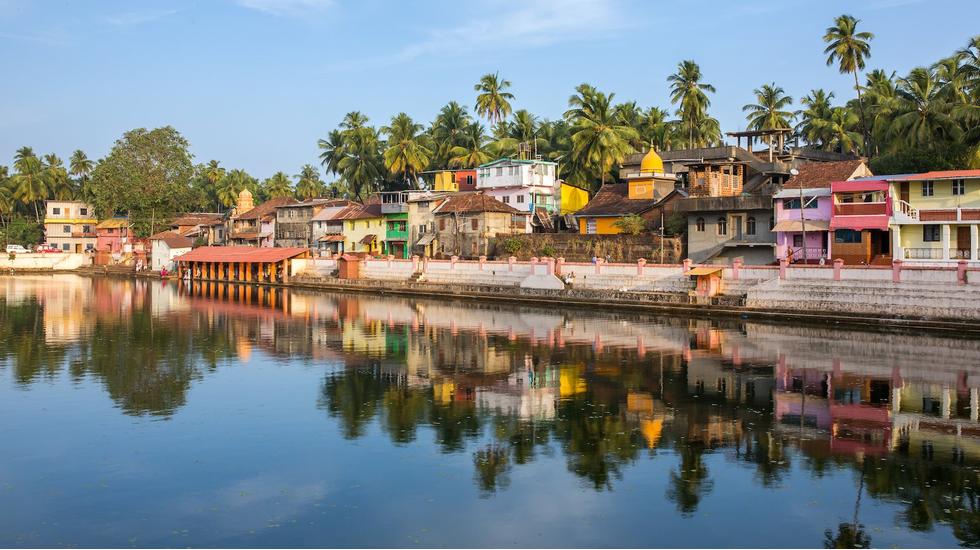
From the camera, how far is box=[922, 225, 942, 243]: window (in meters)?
39.9

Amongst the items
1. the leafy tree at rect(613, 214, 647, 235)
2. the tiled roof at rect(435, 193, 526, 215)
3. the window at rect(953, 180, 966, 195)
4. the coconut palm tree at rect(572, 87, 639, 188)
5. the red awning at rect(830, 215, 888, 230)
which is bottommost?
the red awning at rect(830, 215, 888, 230)

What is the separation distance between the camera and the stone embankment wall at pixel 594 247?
166 ft

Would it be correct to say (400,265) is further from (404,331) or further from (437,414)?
(437,414)

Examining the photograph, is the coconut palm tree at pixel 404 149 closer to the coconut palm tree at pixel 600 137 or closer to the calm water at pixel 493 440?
the coconut palm tree at pixel 600 137

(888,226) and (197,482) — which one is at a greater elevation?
(888,226)

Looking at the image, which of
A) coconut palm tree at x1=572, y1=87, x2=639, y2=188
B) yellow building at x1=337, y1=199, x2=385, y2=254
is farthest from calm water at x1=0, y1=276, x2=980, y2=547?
yellow building at x1=337, y1=199, x2=385, y2=254

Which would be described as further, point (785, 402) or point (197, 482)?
point (785, 402)

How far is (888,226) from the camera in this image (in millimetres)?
40469

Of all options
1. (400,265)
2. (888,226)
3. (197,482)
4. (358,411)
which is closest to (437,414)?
(358,411)

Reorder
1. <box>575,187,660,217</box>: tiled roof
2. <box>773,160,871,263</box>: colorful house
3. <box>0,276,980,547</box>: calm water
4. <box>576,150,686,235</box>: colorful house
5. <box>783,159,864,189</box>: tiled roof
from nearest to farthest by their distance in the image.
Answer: <box>0,276,980,547</box>: calm water, <box>773,160,871,263</box>: colorful house, <box>783,159,864,189</box>: tiled roof, <box>576,150,686,235</box>: colorful house, <box>575,187,660,217</box>: tiled roof

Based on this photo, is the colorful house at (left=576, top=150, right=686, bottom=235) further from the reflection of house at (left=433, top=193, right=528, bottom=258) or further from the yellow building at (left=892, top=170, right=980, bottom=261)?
the yellow building at (left=892, top=170, right=980, bottom=261)

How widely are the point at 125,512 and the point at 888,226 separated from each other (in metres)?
36.1

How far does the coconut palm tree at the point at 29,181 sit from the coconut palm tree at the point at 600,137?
229 feet

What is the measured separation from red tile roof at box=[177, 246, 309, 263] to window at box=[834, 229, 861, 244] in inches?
1653
